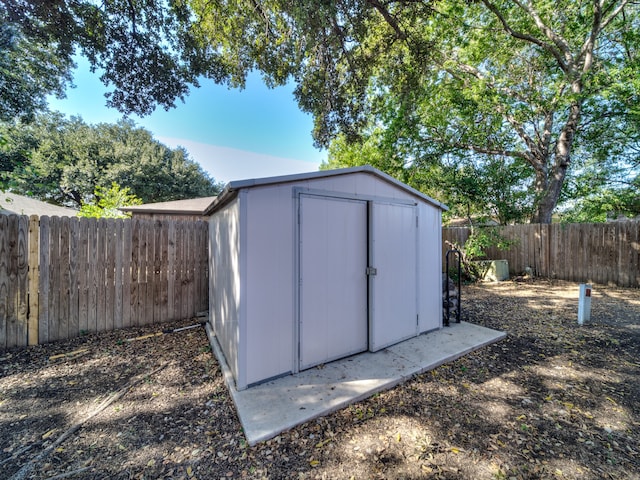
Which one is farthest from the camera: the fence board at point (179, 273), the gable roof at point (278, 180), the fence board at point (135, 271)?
the fence board at point (179, 273)

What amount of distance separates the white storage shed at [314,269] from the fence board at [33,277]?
2239 mm

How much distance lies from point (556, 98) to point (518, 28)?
10.3 ft

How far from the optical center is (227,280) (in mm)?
3055

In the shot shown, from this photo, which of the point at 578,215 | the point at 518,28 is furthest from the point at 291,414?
the point at 578,215

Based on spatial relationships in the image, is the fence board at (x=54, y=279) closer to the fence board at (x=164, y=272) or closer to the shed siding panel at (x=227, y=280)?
the fence board at (x=164, y=272)

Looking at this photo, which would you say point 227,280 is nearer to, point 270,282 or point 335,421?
point 270,282

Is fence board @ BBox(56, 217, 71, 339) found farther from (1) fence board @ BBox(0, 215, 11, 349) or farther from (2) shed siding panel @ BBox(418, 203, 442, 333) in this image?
(2) shed siding panel @ BBox(418, 203, 442, 333)

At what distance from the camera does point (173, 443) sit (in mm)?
2016

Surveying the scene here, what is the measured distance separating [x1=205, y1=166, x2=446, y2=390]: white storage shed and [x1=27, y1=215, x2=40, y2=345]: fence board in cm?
224

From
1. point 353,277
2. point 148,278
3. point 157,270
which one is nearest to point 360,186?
point 353,277

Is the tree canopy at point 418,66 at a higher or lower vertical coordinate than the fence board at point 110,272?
higher

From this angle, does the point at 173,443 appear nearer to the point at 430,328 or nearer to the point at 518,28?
the point at 430,328

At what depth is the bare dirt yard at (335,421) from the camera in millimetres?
1807

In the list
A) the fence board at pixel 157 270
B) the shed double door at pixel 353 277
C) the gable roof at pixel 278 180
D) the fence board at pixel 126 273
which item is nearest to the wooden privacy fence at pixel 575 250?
the shed double door at pixel 353 277
